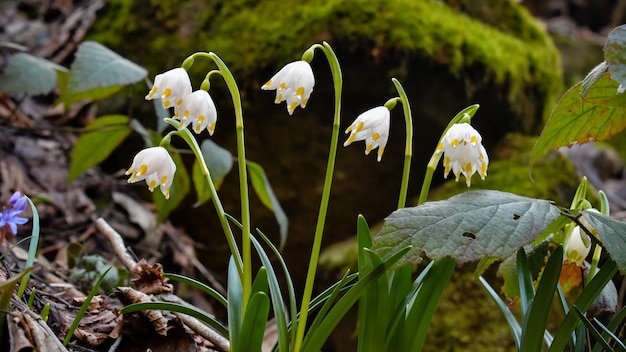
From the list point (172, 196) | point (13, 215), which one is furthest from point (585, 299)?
point (172, 196)

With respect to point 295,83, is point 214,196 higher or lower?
lower

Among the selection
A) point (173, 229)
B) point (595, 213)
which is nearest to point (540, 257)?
point (595, 213)

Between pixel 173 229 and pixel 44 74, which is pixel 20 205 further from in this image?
pixel 173 229

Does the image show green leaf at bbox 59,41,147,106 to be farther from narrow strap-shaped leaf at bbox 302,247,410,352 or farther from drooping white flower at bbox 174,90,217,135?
narrow strap-shaped leaf at bbox 302,247,410,352

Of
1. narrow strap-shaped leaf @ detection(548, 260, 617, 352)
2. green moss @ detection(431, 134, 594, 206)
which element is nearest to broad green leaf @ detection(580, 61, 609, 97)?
narrow strap-shaped leaf @ detection(548, 260, 617, 352)

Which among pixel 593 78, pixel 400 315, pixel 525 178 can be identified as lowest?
pixel 525 178

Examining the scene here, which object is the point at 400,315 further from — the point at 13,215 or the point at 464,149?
the point at 13,215

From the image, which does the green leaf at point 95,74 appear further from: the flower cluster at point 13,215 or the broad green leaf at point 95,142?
the flower cluster at point 13,215

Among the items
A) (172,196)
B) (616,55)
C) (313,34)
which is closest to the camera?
(616,55)
